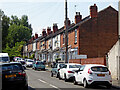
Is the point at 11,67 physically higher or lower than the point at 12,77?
higher

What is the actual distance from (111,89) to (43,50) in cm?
4669

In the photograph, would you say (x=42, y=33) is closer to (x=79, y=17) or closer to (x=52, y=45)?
(x=52, y=45)

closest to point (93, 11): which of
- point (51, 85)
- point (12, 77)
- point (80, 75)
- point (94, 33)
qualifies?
point (94, 33)

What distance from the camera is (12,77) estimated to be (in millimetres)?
14305

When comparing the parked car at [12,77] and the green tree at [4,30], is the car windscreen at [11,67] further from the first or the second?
the green tree at [4,30]

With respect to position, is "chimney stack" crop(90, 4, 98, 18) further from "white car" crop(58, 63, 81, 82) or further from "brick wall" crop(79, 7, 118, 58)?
"white car" crop(58, 63, 81, 82)

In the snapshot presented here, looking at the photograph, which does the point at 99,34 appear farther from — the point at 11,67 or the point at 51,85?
the point at 11,67

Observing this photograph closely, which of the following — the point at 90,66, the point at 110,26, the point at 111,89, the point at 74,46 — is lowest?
the point at 111,89

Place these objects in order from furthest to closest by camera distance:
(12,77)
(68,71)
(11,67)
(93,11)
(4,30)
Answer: (4,30) < (93,11) < (68,71) < (11,67) < (12,77)

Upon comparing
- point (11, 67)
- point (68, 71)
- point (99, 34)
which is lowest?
point (68, 71)

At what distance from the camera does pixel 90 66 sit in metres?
17.3

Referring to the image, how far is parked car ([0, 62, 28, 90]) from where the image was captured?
14.2 m

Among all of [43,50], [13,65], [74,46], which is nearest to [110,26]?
[74,46]

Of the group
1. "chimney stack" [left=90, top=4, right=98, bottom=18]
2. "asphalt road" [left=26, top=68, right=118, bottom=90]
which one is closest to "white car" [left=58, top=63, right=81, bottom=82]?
"asphalt road" [left=26, top=68, right=118, bottom=90]
